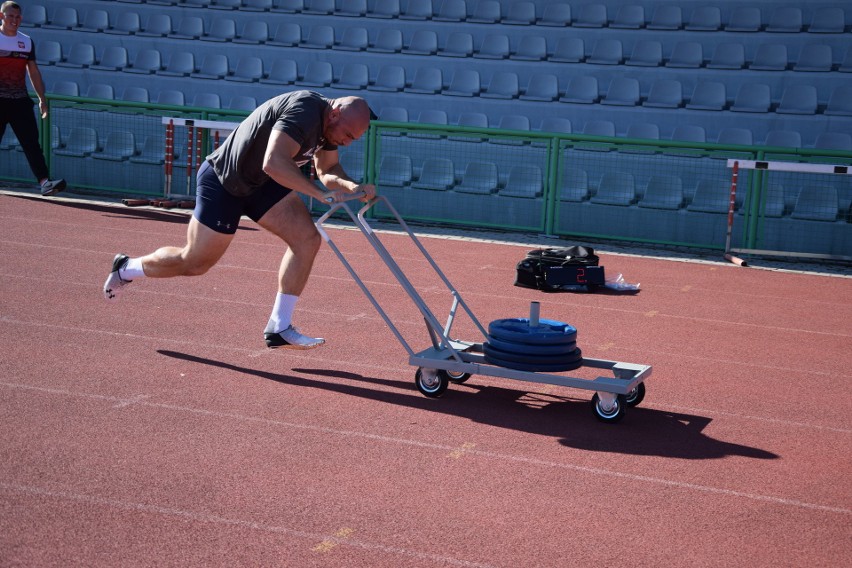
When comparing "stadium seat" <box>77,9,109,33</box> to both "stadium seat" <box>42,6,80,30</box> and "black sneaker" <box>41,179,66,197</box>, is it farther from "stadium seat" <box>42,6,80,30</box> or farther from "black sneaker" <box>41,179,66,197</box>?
"black sneaker" <box>41,179,66,197</box>

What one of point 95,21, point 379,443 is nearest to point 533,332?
point 379,443

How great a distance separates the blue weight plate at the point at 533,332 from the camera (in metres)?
5.85

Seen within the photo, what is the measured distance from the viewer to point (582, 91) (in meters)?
19.0

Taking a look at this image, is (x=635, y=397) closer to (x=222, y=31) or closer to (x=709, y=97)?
(x=709, y=97)

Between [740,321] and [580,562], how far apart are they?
19.7 ft

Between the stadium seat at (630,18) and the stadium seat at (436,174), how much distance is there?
656cm

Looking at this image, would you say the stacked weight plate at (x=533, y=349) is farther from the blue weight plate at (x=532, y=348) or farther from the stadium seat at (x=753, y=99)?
the stadium seat at (x=753, y=99)

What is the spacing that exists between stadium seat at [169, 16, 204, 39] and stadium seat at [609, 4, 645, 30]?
30.1 feet

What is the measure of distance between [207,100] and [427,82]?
180 inches

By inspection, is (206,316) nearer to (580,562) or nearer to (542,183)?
(580,562)

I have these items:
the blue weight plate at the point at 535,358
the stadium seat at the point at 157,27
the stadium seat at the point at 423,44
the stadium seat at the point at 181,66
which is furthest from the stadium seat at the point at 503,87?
the blue weight plate at the point at 535,358

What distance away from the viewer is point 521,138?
15.4 metres

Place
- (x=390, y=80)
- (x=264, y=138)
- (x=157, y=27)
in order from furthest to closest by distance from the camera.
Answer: (x=157, y=27)
(x=390, y=80)
(x=264, y=138)

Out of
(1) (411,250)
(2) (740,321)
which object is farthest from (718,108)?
(2) (740,321)
